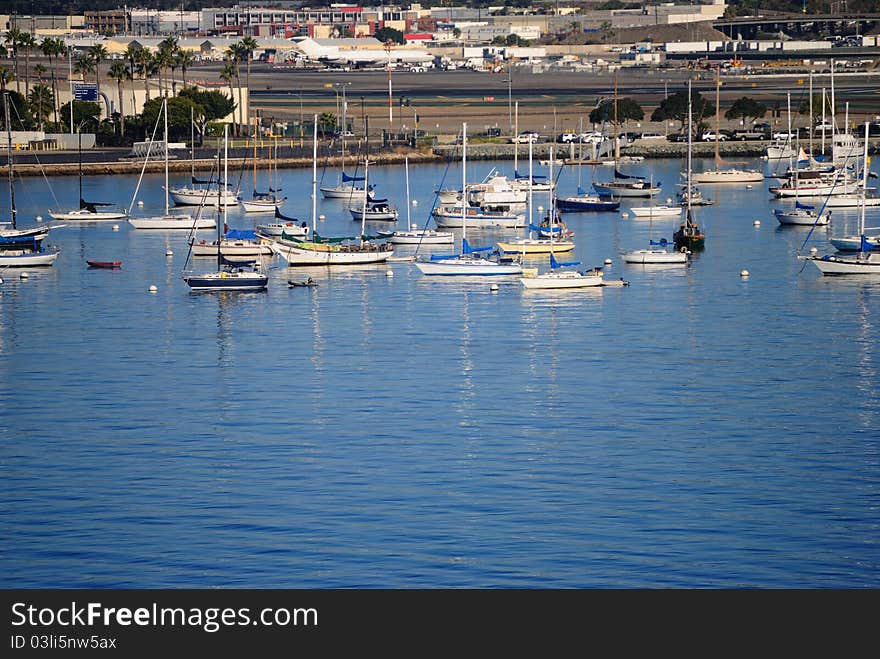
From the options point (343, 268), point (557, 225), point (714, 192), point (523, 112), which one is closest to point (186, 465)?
point (343, 268)

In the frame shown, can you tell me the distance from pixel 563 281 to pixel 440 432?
1010 inches

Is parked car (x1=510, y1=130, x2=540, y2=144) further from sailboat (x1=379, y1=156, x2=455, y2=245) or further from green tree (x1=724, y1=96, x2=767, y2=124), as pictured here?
sailboat (x1=379, y1=156, x2=455, y2=245)

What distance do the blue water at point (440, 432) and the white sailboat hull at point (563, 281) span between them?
0.92 metres

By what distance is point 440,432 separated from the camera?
147 ft

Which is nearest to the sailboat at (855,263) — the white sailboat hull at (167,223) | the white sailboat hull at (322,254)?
the white sailboat hull at (322,254)

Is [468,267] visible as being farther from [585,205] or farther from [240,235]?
[585,205]

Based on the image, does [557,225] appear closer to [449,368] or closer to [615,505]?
[449,368]

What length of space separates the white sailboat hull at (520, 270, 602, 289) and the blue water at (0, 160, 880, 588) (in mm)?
916

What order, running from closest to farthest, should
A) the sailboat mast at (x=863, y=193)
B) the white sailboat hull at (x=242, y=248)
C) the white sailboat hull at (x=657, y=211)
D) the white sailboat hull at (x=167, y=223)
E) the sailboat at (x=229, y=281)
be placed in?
the sailboat at (x=229, y=281)
the sailboat mast at (x=863, y=193)
the white sailboat hull at (x=242, y=248)
the white sailboat hull at (x=167, y=223)
the white sailboat hull at (x=657, y=211)

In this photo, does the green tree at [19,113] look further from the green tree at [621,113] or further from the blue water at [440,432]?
the blue water at [440,432]

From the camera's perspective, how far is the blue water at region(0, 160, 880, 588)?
34156 millimetres

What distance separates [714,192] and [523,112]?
62182 millimetres

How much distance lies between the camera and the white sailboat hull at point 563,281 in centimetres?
6906

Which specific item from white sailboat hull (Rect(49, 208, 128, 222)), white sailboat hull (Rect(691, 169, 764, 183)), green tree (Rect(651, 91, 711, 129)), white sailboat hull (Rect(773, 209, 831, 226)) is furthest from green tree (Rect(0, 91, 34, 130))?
white sailboat hull (Rect(773, 209, 831, 226))
